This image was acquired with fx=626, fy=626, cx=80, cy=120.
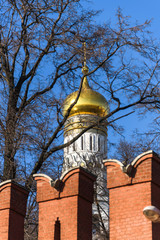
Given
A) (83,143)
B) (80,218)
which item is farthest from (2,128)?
(83,143)

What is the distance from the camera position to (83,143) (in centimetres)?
4922

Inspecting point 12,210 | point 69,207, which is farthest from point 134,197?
point 12,210

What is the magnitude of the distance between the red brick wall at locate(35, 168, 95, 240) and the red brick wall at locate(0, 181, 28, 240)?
1.54 feet

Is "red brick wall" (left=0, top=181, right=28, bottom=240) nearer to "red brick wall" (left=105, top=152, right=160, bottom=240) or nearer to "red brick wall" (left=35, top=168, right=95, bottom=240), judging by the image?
"red brick wall" (left=35, top=168, right=95, bottom=240)

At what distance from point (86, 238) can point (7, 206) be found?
1545 millimetres

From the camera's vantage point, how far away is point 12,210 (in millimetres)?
10234

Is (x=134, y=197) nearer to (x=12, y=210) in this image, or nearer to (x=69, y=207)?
(x=69, y=207)

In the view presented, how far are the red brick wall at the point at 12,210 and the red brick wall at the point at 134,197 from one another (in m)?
1.74

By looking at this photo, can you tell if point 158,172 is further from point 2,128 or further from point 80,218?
point 2,128

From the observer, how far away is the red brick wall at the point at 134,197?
8789mm

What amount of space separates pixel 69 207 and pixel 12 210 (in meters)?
1.14

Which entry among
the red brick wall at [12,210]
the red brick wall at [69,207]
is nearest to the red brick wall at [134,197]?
the red brick wall at [69,207]

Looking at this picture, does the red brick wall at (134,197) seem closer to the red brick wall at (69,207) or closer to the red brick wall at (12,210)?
the red brick wall at (69,207)

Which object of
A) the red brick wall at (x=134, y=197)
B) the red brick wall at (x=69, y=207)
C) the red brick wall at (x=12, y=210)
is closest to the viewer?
the red brick wall at (x=134, y=197)
